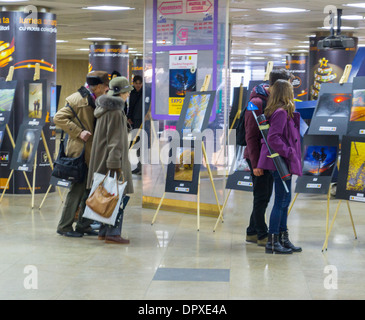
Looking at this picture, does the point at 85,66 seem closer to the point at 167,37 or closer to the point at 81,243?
the point at 167,37

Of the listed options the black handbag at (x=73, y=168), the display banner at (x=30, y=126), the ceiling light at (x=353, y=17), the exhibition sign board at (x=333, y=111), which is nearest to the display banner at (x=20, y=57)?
the display banner at (x=30, y=126)

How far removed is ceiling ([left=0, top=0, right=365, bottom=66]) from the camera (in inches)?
420

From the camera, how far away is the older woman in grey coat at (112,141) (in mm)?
6340

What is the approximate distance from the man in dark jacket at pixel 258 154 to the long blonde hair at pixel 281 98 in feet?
0.41

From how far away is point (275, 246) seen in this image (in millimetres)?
6148

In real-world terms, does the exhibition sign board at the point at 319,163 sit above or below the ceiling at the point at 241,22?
below

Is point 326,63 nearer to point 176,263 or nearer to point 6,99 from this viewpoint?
point 6,99

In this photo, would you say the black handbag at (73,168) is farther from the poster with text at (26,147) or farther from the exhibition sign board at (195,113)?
the poster with text at (26,147)

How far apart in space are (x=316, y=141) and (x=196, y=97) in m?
1.70

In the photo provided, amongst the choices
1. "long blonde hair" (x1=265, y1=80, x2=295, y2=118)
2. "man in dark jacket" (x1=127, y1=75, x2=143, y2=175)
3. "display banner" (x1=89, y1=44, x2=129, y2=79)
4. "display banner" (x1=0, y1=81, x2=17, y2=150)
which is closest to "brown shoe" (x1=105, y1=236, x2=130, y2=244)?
"long blonde hair" (x1=265, y1=80, x2=295, y2=118)

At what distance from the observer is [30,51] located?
1002cm

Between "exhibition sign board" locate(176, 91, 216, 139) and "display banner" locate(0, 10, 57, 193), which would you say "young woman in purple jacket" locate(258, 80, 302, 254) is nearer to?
"exhibition sign board" locate(176, 91, 216, 139)

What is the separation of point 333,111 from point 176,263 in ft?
7.13
